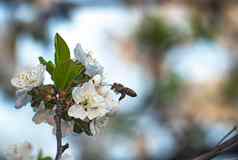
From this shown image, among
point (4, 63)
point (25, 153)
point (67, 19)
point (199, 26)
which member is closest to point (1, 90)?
point (4, 63)

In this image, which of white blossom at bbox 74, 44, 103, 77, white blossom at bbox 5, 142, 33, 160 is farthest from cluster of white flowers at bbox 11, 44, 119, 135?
white blossom at bbox 5, 142, 33, 160

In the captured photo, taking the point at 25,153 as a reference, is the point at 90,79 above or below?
above

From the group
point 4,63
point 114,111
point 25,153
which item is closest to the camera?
point 114,111

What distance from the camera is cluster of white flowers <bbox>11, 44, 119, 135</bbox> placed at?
833 millimetres

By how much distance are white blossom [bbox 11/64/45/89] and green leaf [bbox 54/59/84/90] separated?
22 mm

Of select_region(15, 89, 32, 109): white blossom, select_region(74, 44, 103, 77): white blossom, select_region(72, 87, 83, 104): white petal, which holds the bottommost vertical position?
select_region(15, 89, 32, 109): white blossom

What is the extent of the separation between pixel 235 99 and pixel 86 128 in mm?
4747

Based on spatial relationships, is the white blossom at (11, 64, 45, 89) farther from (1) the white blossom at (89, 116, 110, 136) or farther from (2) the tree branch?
(2) the tree branch

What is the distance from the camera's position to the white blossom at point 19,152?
1.01 metres

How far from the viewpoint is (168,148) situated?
14.4ft

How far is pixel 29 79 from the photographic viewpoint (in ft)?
2.90

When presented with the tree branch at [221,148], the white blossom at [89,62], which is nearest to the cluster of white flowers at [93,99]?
the white blossom at [89,62]

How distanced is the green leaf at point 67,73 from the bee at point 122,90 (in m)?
0.06

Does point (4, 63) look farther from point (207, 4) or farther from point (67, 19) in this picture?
point (207, 4)
